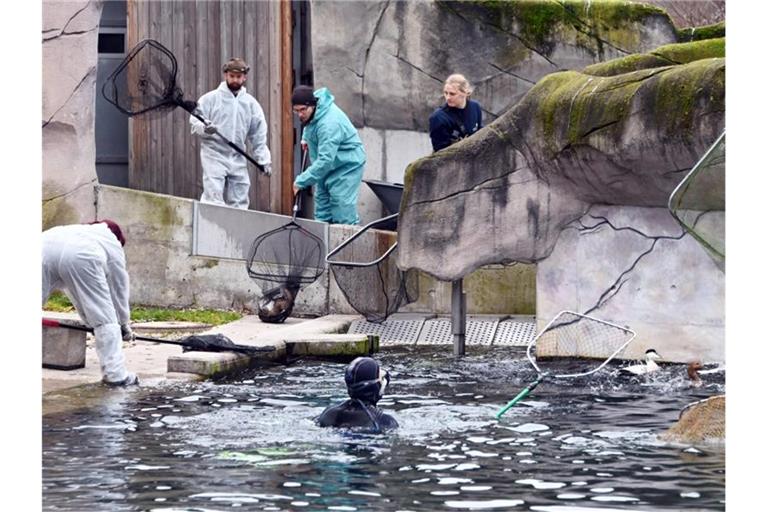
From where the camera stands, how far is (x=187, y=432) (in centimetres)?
962

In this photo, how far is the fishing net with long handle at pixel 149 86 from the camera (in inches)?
650

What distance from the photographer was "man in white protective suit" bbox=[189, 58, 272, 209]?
54.1ft

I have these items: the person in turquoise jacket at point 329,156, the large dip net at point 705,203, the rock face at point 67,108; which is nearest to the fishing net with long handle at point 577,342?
the large dip net at point 705,203

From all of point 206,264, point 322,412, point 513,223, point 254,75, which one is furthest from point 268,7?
point 322,412

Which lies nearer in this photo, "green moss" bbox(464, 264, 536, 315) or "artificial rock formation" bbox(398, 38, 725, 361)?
"artificial rock formation" bbox(398, 38, 725, 361)

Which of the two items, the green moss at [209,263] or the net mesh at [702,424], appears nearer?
the net mesh at [702,424]

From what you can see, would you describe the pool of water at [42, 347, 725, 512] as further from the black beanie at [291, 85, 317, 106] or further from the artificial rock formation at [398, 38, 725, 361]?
the black beanie at [291, 85, 317, 106]

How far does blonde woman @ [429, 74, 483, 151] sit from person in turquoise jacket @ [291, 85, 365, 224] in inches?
68.2

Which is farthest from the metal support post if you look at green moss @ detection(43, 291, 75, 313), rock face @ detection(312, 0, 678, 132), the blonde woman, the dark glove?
rock face @ detection(312, 0, 678, 132)

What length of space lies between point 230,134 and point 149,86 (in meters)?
1.22

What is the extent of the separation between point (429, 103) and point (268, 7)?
2.10m

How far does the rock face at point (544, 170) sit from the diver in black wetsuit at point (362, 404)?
3527 mm

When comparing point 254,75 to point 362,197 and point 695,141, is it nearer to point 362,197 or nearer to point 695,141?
point 362,197

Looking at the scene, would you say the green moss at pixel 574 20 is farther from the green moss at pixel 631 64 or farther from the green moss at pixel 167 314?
the green moss at pixel 167 314
